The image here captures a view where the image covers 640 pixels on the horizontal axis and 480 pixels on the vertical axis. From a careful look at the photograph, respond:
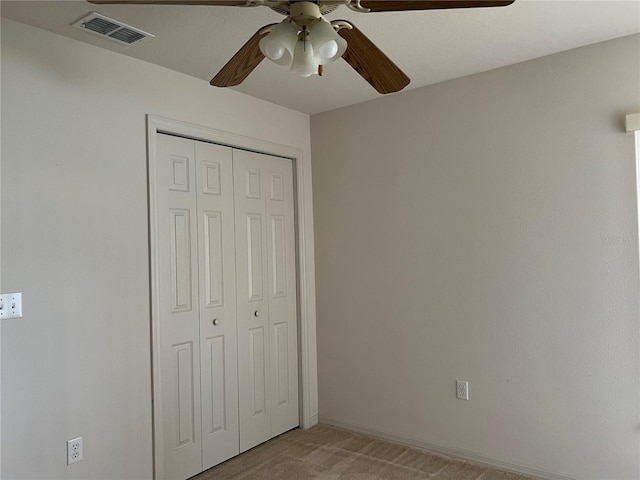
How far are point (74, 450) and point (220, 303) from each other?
1117 mm

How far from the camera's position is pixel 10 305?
6.82ft

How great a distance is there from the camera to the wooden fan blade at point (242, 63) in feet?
5.41

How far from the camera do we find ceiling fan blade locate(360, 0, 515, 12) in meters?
1.37

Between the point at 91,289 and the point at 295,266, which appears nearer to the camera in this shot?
the point at 91,289

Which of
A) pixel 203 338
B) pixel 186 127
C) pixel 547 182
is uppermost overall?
pixel 186 127

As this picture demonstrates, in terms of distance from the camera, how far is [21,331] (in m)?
2.12

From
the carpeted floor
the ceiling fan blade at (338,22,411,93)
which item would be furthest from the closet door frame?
the ceiling fan blade at (338,22,411,93)

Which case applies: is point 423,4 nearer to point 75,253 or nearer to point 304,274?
point 75,253

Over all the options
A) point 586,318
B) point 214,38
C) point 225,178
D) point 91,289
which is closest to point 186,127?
point 225,178

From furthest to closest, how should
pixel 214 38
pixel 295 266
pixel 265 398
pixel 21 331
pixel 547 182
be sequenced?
pixel 295 266 < pixel 265 398 < pixel 547 182 < pixel 214 38 < pixel 21 331

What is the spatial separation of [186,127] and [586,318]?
98.0 inches

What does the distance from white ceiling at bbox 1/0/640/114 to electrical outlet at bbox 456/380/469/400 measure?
1.93 meters

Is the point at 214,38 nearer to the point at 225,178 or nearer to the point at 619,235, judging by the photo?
the point at 225,178

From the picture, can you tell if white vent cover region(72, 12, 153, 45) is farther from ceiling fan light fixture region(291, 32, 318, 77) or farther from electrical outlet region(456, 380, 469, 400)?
electrical outlet region(456, 380, 469, 400)
